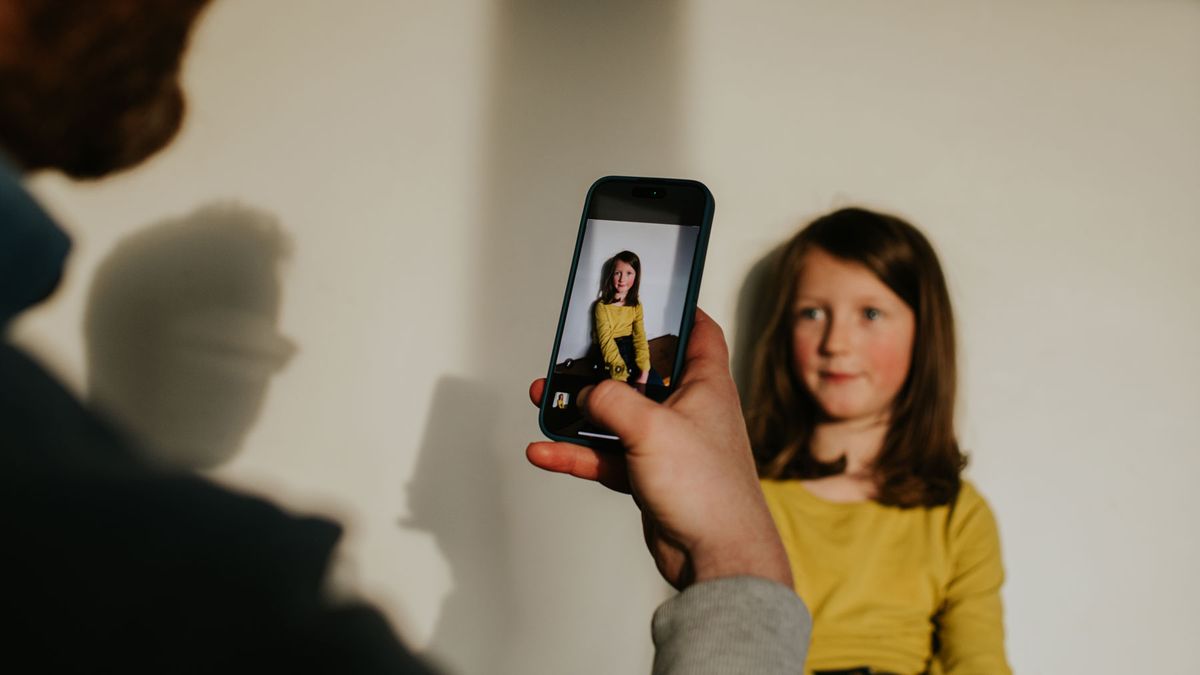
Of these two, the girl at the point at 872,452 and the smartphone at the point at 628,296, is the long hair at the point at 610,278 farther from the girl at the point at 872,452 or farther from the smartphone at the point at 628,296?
the girl at the point at 872,452

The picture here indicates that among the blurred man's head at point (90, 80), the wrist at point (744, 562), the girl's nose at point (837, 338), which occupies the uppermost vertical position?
the blurred man's head at point (90, 80)

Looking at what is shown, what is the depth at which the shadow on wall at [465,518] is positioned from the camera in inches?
33.3

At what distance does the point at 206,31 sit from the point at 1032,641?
52.8 inches

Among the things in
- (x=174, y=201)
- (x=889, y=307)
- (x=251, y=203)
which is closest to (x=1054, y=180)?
(x=889, y=307)

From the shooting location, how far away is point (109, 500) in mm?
848

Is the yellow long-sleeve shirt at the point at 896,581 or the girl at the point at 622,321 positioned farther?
the yellow long-sleeve shirt at the point at 896,581

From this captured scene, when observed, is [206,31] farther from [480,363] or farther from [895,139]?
[895,139]

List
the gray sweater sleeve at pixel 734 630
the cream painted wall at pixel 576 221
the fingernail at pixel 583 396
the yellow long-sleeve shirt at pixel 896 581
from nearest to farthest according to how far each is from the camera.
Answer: the gray sweater sleeve at pixel 734 630
the fingernail at pixel 583 396
the yellow long-sleeve shirt at pixel 896 581
the cream painted wall at pixel 576 221

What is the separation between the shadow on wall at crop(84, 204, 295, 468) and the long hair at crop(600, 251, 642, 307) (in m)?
0.52

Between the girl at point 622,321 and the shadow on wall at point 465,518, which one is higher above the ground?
the girl at point 622,321

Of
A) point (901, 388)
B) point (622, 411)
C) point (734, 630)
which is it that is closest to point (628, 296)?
point (622, 411)

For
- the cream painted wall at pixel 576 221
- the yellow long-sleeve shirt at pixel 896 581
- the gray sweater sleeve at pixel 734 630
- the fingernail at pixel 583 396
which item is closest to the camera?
the gray sweater sleeve at pixel 734 630

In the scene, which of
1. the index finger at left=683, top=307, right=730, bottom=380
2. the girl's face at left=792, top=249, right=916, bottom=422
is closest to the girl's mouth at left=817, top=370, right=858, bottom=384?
the girl's face at left=792, top=249, right=916, bottom=422

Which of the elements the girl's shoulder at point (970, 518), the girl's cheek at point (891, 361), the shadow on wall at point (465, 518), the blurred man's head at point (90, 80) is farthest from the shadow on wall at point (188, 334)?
the girl's shoulder at point (970, 518)
